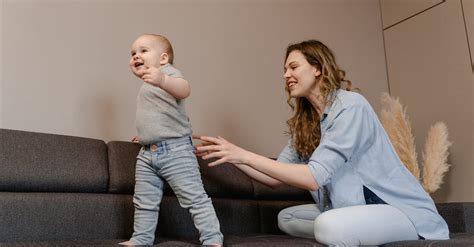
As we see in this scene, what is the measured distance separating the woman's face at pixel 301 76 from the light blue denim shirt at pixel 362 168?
159 mm

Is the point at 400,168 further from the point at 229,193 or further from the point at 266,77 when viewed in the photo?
the point at 266,77

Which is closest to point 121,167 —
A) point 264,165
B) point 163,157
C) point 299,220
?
point 163,157

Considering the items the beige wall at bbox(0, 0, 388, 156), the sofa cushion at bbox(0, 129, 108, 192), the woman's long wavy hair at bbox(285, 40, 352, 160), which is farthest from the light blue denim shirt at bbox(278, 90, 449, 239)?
the beige wall at bbox(0, 0, 388, 156)

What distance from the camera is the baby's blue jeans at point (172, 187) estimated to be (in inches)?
55.0

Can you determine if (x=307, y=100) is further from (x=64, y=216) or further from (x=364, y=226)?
(x=64, y=216)

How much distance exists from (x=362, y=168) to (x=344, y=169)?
59mm

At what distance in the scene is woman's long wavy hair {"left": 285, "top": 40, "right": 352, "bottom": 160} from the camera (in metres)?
1.61

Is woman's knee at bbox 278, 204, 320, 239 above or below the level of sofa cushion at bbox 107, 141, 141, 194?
below

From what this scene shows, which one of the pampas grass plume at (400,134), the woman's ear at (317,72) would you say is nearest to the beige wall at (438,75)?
the pampas grass plume at (400,134)

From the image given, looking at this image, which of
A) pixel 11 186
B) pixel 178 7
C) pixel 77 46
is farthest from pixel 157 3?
pixel 11 186

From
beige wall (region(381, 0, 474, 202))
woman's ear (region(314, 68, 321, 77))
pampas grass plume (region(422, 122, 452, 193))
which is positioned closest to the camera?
woman's ear (region(314, 68, 321, 77))

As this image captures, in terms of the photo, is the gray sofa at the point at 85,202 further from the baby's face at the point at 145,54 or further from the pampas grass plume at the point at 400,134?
the pampas grass plume at the point at 400,134

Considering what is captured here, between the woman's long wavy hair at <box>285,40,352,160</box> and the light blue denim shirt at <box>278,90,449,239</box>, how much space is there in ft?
0.35

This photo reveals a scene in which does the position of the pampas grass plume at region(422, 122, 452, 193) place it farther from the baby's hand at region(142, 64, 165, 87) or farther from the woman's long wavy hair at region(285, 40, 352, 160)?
the baby's hand at region(142, 64, 165, 87)
